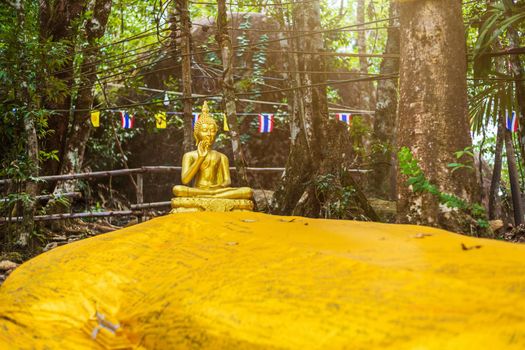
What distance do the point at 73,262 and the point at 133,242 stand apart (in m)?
0.26

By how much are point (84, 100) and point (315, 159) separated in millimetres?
3290

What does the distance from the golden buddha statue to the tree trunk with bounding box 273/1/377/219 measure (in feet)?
4.08

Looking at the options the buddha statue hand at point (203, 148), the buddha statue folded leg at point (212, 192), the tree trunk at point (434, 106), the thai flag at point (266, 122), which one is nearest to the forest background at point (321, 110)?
the tree trunk at point (434, 106)

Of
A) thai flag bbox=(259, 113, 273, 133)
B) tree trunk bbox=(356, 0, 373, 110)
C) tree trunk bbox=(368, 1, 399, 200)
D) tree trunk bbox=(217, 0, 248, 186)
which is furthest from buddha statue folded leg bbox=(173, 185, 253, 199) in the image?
tree trunk bbox=(356, 0, 373, 110)

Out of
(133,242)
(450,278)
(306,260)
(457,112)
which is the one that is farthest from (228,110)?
(450,278)

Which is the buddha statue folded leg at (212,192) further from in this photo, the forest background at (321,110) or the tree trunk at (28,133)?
the tree trunk at (28,133)

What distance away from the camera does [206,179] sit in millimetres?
3660

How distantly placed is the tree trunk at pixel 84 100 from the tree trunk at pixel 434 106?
4.54m

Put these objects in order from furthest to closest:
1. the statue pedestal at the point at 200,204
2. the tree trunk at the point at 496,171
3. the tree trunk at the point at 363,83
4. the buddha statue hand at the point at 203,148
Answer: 1. the tree trunk at the point at 363,83
2. the tree trunk at the point at 496,171
3. the buddha statue hand at the point at 203,148
4. the statue pedestal at the point at 200,204

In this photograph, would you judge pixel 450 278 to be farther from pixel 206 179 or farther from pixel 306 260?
pixel 206 179

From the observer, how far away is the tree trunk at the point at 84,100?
23.3 feet

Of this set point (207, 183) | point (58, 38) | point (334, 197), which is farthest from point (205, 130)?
point (58, 38)

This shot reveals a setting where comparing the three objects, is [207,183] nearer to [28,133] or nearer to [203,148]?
[203,148]

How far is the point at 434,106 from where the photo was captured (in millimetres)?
3480
